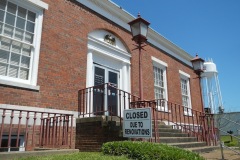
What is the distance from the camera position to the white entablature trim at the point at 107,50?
9.73m

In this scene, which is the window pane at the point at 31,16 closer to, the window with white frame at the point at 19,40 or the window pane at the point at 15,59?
the window with white frame at the point at 19,40

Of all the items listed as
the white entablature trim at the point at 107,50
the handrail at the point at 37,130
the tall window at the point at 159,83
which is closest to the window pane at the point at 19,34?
the handrail at the point at 37,130

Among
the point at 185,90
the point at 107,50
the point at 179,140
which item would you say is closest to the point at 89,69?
the point at 107,50

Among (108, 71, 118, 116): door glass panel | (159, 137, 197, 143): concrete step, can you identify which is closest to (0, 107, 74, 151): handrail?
(159, 137, 197, 143): concrete step

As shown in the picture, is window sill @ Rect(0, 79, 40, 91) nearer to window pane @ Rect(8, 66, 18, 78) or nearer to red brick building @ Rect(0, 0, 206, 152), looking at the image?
red brick building @ Rect(0, 0, 206, 152)

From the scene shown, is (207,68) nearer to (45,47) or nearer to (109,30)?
(109,30)

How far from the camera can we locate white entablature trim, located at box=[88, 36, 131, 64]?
973 centimetres

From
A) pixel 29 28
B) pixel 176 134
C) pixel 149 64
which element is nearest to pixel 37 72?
pixel 29 28

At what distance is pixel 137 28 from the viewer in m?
8.16

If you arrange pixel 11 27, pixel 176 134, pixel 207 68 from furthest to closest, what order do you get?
pixel 207 68
pixel 176 134
pixel 11 27

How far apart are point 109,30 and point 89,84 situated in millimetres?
2975

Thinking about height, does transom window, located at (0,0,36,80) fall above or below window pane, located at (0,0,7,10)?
below

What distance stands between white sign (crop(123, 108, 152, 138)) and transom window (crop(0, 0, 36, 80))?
3.50 metres

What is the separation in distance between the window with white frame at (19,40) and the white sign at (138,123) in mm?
3270
